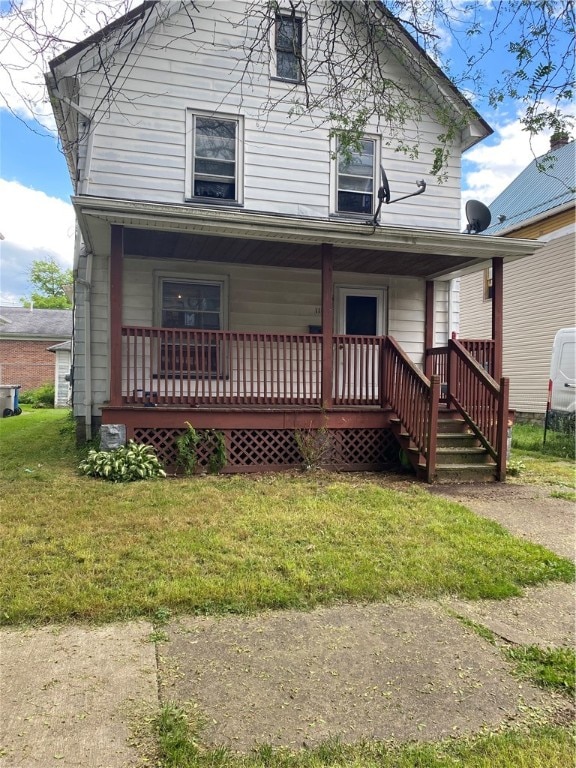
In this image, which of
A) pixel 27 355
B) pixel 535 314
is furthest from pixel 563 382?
pixel 27 355

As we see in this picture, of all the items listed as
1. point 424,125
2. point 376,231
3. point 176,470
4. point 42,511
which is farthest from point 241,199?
point 42,511

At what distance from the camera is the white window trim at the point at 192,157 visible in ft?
28.7

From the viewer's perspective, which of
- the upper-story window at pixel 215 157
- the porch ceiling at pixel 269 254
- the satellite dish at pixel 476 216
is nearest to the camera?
the porch ceiling at pixel 269 254

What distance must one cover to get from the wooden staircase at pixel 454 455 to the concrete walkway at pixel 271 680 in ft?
12.1

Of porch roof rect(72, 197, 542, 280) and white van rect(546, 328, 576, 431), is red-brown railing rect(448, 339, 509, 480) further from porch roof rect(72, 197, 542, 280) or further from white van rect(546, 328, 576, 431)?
white van rect(546, 328, 576, 431)

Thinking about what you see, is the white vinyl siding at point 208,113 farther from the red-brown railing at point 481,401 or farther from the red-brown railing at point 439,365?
the red-brown railing at point 481,401

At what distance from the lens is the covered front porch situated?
6859 millimetres

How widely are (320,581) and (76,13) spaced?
4418 mm

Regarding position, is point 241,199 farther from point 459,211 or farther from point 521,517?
point 521,517

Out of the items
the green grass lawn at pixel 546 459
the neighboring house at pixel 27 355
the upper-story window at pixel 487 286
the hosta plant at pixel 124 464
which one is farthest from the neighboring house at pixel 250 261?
the neighboring house at pixel 27 355

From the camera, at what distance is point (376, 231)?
7.36 meters

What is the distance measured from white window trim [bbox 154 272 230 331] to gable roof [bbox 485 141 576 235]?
374 inches

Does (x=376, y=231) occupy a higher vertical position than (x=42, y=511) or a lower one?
higher

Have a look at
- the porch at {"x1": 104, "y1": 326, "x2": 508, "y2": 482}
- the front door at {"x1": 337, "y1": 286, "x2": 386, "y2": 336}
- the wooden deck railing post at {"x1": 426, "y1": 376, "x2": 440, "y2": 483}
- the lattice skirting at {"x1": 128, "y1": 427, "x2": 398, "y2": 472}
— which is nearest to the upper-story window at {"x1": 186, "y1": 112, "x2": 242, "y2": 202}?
the front door at {"x1": 337, "y1": 286, "x2": 386, "y2": 336}
